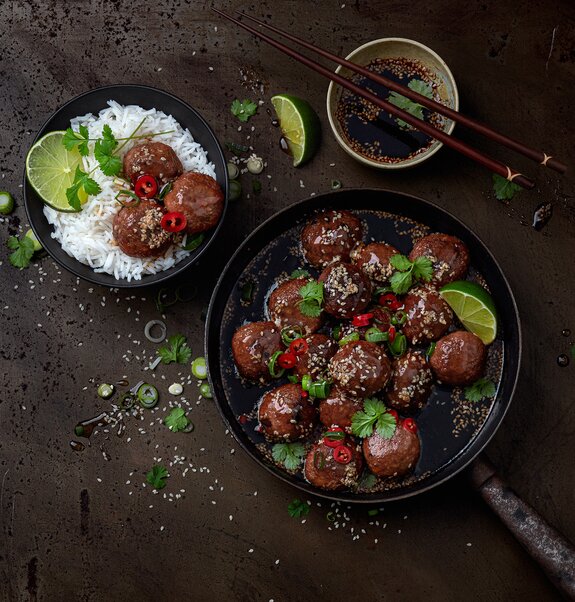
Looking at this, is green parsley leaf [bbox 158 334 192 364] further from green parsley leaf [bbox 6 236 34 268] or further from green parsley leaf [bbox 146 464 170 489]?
green parsley leaf [bbox 6 236 34 268]

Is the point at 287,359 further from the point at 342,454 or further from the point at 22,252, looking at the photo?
the point at 22,252

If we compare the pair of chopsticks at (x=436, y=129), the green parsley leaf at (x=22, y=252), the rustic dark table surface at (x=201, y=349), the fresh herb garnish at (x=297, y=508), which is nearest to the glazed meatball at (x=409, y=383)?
the rustic dark table surface at (x=201, y=349)

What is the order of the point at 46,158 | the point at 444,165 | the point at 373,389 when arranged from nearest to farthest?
the point at 373,389, the point at 46,158, the point at 444,165

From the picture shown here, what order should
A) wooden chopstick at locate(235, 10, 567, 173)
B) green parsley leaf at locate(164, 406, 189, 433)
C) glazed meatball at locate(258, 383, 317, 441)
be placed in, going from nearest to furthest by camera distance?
wooden chopstick at locate(235, 10, 567, 173)
glazed meatball at locate(258, 383, 317, 441)
green parsley leaf at locate(164, 406, 189, 433)

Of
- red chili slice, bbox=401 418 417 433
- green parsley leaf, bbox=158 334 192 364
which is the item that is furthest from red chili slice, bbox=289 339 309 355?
green parsley leaf, bbox=158 334 192 364

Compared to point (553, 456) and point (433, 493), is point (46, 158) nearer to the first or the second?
point (433, 493)

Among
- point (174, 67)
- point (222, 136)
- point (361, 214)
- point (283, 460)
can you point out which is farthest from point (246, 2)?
point (283, 460)

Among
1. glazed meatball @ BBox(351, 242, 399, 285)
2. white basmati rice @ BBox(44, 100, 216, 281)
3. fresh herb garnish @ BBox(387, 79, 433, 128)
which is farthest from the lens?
fresh herb garnish @ BBox(387, 79, 433, 128)
